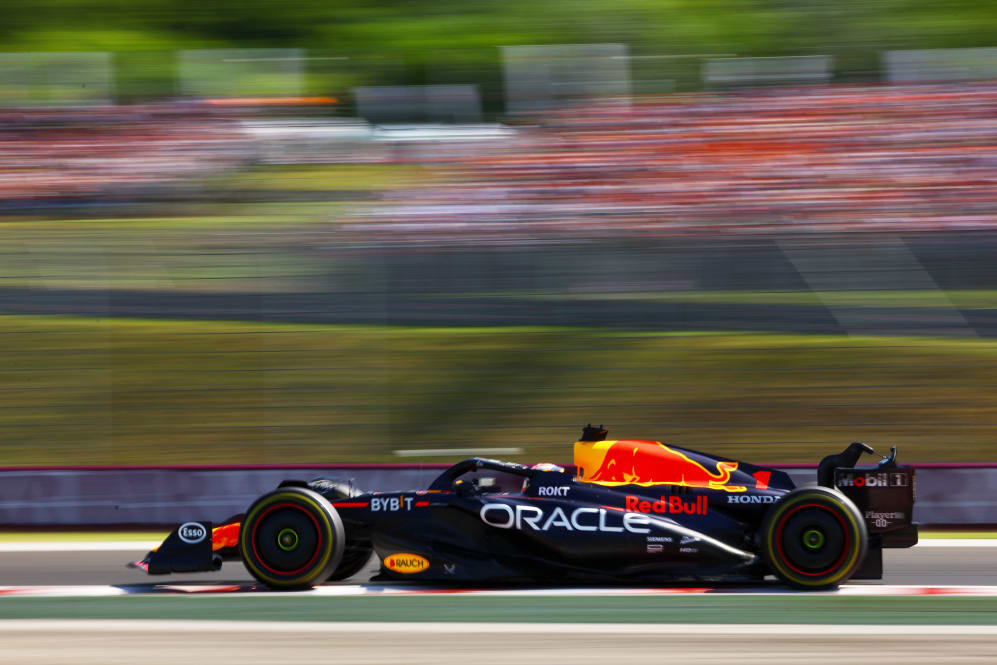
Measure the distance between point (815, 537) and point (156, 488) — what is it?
6.20 meters

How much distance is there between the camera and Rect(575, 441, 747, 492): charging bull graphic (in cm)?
706

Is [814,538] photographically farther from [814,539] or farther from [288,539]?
[288,539]

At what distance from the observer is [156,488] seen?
10.7 m

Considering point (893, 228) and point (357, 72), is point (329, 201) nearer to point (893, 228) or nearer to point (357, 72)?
point (893, 228)

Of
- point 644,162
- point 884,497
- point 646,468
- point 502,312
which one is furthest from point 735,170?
point 646,468

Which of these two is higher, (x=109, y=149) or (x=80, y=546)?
(x=109, y=149)

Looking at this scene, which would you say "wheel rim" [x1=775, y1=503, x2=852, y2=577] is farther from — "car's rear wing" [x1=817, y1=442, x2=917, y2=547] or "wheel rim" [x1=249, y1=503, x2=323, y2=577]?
"wheel rim" [x1=249, y1=503, x2=323, y2=577]

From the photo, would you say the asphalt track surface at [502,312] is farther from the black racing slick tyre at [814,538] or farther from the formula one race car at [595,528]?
the black racing slick tyre at [814,538]

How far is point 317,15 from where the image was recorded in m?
27.4

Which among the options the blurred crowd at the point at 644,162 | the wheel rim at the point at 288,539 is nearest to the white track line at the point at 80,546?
the wheel rim at the point at 288,539

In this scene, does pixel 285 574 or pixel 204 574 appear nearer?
pixel 285 574

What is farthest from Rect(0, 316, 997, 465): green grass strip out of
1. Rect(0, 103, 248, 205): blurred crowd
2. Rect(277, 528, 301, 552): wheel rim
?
Rect(277, 528, 301, 552): wheel rim

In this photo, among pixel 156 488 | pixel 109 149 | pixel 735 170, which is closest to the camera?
pixel 156 488

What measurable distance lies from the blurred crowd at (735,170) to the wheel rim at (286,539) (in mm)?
7659
